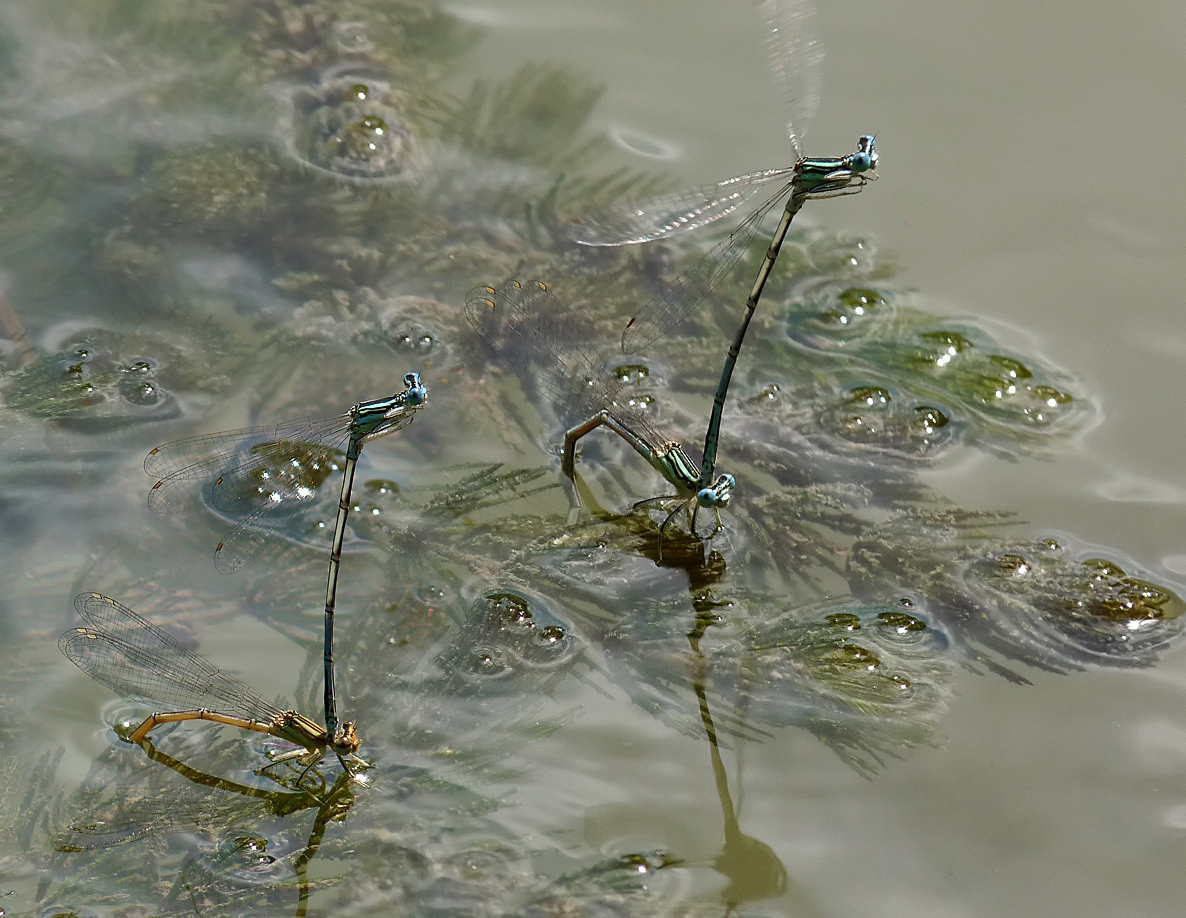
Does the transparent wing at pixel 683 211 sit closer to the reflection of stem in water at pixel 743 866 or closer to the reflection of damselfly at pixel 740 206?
the reflection of damselfly at pixel 740 206

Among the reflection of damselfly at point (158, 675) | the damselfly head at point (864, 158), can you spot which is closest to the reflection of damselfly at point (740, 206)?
the damselfly head at point (864, 158)

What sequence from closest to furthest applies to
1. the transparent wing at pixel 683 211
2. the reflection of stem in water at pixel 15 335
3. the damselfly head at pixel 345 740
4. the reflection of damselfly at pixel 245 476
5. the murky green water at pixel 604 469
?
the murky green water at pixel 604 469
the damselfly head at pixel 345 740
the reflection of damselfly at pixel 245 476
the transparent wing at pixel 683 211
the reflection of stem in water at pixel 15 335

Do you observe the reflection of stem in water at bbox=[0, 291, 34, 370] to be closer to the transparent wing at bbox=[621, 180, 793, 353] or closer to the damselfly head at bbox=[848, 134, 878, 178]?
the transparent wing at bbox=[621, 180, 793, 353]

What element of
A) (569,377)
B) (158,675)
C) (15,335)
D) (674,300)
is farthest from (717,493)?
(15,335)

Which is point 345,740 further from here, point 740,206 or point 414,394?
point 740,206

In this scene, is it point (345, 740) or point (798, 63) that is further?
point (798, 63)
